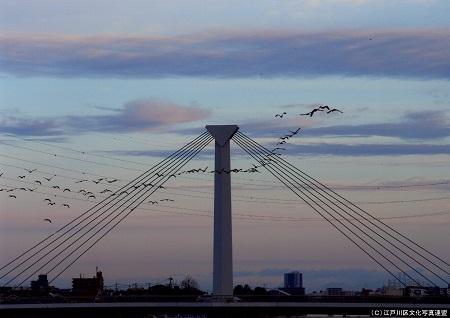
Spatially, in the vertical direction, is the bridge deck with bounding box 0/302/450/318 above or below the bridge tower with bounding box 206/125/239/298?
below

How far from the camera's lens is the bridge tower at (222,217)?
319 ft

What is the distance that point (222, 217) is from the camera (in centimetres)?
9856

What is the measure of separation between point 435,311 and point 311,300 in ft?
36.9

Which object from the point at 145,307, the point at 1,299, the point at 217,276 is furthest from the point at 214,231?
the point at 1,299

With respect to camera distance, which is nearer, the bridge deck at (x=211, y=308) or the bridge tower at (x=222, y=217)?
the bridge tower at (x=222, y=217)

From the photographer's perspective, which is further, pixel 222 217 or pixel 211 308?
pixel 211 308

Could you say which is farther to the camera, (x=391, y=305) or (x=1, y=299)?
(x=1, y=299)

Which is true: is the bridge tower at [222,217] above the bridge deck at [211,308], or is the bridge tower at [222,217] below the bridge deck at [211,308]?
above

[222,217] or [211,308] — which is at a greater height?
[222,217]

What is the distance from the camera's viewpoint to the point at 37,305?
10469 centimetres

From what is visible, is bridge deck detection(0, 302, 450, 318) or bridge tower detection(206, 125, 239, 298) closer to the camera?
bridge tower detection(206, 125, 239, 298)

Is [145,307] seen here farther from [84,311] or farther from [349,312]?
[349,312]

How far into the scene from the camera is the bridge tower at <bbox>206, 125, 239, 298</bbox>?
9712 centimetres

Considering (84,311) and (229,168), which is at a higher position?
(229,168)
